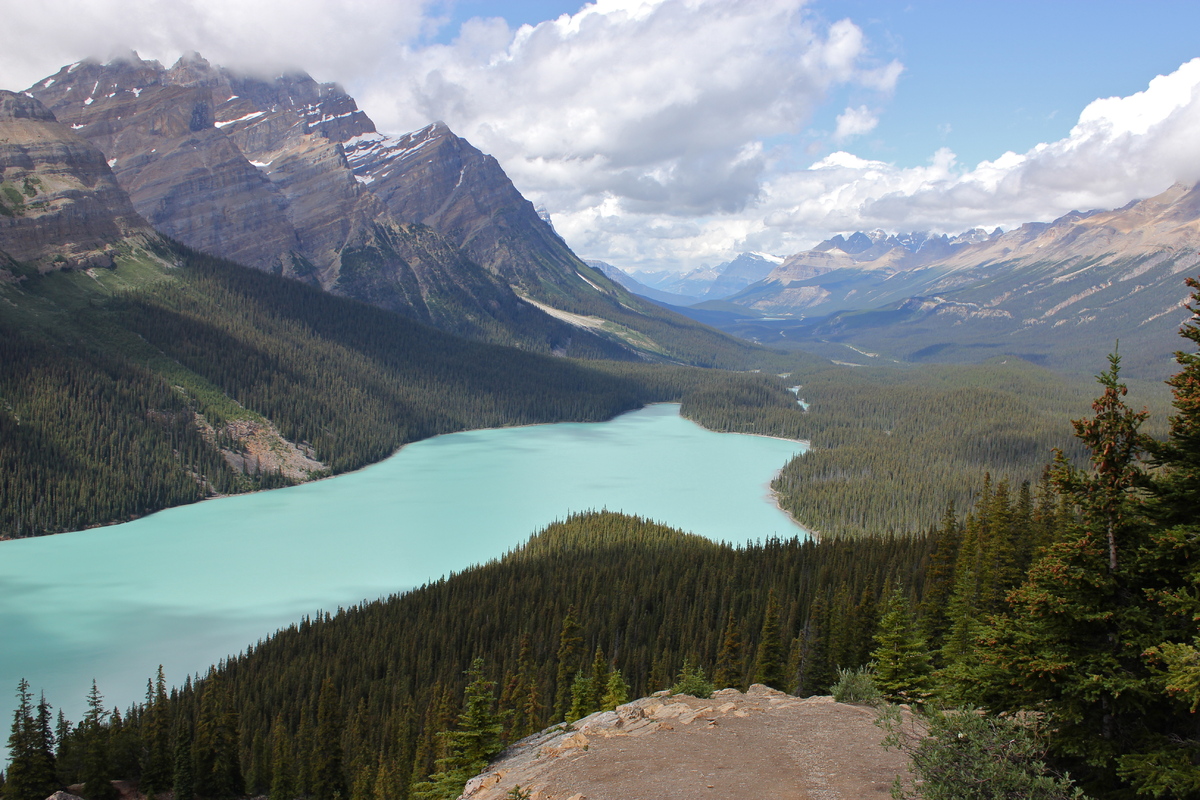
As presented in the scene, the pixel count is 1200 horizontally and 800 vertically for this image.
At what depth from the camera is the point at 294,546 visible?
90.0 meters

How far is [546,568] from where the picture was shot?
243 feet

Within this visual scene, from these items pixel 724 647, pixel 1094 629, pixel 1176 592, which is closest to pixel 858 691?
pixel 1094 629

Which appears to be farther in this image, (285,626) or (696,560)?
(696,560)

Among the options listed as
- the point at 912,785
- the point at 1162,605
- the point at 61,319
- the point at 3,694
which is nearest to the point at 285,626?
A: the point at 3,694

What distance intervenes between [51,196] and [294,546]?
379ft

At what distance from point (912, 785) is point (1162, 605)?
5.80 metres

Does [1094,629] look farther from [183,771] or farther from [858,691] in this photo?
[183,771]

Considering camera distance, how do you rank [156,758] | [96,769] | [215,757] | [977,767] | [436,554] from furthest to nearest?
[436,554] < [215,757] < [156,758] < [96,769] < [977,767]

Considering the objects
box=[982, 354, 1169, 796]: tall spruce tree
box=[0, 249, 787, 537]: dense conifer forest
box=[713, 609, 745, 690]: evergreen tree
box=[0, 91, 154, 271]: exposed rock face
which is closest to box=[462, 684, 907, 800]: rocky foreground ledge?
box=[982, 354, 1169, 796]: tall spruce tree

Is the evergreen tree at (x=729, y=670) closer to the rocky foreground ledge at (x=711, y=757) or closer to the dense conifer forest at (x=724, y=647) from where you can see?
the dense conifer forest at (x=724, y=647)

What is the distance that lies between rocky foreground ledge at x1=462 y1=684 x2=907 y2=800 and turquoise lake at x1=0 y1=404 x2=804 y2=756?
44.1 m

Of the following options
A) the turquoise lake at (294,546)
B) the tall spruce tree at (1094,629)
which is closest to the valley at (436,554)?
the tall spruce tree at (1094,629)

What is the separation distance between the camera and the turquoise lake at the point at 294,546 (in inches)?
2368

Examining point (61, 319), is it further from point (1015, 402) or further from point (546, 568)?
point (1015, 402)
